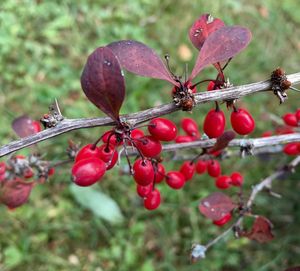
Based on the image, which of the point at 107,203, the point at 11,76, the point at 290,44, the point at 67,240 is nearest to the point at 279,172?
the point at 107,203

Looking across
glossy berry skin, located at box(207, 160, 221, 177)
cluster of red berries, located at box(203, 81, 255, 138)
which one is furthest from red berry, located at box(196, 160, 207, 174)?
cluster of red berries, located at box(203, 81, 255, 138)

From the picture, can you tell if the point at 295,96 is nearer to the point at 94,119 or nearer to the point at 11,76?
the point at 11,76

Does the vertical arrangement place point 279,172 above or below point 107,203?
below

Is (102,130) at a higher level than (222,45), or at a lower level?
higher

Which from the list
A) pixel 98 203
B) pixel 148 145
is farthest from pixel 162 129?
pixel 98 203

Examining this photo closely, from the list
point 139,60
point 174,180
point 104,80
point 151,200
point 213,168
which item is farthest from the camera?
point 213,168

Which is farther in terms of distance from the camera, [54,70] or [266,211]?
[54,70]

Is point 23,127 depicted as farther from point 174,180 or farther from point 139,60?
point 139,60
